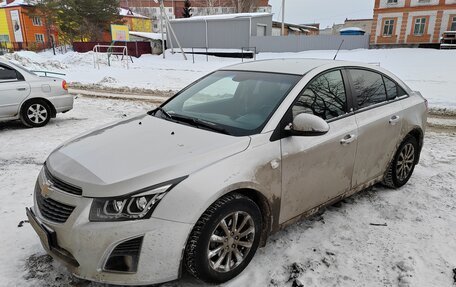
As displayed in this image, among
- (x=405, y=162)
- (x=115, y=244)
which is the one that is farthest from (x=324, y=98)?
(x=115, y=244)

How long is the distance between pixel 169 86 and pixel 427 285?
13456mm

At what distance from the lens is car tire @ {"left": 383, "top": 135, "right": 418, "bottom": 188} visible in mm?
4254

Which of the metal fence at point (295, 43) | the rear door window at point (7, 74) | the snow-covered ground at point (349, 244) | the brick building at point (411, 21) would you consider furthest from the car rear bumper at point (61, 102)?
the brick building at point (411, 21)

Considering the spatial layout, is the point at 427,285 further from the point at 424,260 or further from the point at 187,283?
the point at 187,283

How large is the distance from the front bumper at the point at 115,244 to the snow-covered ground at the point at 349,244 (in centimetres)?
45

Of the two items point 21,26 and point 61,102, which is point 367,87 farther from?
point 21,26

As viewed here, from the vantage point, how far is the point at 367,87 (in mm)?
3914

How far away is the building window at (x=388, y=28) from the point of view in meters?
37.0

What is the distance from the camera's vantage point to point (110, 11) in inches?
1807

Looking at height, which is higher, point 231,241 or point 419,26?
point 419,26

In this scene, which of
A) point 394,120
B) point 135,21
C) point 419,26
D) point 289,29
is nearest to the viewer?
point 394,120

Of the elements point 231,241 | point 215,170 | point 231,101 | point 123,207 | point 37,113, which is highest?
point 231,101

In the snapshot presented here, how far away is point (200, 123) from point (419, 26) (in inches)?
1567

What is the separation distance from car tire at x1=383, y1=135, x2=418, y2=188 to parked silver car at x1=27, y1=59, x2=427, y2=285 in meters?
0.25
